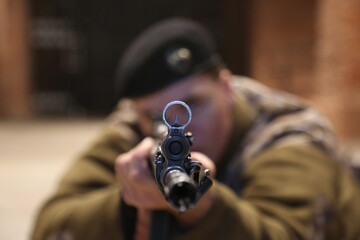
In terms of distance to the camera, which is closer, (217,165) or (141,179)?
(141,179)

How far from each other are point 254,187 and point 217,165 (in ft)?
0.79

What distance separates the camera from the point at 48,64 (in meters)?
10.1

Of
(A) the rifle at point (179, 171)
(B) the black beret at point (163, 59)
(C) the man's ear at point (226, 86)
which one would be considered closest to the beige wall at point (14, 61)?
(C) the man's ear at point (226, 86)

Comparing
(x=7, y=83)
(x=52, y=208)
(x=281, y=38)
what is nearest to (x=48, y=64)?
(x=7, y=83)

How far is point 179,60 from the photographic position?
5.64 feet

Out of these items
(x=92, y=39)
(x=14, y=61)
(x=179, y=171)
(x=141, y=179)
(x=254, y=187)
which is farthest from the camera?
(x=92, y=39)

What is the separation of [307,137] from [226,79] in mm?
285

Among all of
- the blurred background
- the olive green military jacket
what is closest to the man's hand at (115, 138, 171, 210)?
the olive green military jacket

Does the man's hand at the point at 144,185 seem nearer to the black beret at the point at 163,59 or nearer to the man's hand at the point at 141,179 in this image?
the man's hand at the point at 141,179

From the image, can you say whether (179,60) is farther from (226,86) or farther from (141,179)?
(141,179)

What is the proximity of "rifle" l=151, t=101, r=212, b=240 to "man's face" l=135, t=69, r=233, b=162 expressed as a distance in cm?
75

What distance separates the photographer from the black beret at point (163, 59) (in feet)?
5.68

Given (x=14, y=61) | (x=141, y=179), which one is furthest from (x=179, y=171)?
(x=14, y=61)

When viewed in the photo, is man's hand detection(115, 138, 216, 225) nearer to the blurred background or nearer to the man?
the man
